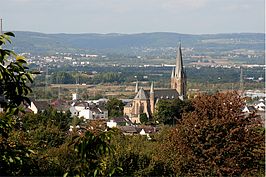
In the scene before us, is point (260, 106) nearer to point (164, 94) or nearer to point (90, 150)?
point (164, 94)

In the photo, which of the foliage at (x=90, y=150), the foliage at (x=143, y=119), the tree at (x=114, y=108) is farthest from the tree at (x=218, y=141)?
the tree at (x=114, y=108)

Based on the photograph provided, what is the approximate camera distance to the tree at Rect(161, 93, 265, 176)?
10062 millimetres

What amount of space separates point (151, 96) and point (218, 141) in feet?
142

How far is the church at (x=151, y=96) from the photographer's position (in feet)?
169

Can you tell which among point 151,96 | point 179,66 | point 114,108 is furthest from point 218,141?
point 179,66

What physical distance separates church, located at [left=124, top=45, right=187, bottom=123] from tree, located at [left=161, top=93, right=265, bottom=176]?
121 ft

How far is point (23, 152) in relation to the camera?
3.38m

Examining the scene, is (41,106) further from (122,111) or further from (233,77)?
(233,77)

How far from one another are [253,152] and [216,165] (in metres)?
0.78

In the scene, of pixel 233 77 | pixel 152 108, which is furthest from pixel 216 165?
pixel 233 77

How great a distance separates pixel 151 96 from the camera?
53.4 meters

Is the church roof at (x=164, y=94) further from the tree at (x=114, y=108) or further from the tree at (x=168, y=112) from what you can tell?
the tree at (x=168, y=112)

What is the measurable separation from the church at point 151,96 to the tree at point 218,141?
37.0 metres

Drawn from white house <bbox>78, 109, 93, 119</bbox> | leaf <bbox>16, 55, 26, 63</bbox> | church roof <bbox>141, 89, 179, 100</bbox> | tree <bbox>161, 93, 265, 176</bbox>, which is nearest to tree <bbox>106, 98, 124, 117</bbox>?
white house <bbox>78, 109, 93, 119</bbox>
